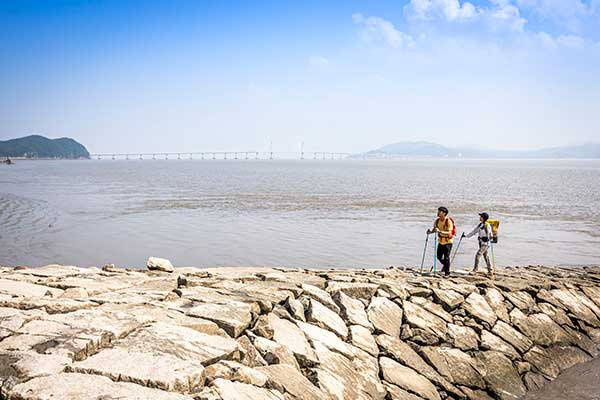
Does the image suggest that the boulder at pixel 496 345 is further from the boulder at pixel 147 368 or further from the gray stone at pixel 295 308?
the boulder at pixel 147 368

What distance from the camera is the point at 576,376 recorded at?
9.45 metres

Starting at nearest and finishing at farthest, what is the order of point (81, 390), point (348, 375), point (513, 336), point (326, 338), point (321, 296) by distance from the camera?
point (81, 390)
point (348, 375)
point (326, 338)
point (321, 296)
point (513, 336)

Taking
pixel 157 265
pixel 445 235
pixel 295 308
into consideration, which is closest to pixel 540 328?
pixel 445 235

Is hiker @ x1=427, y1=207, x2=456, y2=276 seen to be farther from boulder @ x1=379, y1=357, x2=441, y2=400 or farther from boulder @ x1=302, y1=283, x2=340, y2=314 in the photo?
boulder @ x1=379, y1=357, x2=441, y2=400

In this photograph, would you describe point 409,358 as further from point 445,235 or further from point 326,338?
point 445,235

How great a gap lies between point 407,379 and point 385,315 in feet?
5.21

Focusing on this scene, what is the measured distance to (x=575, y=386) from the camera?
29.6 feet

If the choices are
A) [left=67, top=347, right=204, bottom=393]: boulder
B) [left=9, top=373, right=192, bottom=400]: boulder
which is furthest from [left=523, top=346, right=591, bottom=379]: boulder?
[left=9, top=373, right=192, bottom=400]: boulder

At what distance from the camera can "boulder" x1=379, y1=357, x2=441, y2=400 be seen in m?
7.86

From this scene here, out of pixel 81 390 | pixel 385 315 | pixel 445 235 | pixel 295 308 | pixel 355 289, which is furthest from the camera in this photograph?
pixel 445 235

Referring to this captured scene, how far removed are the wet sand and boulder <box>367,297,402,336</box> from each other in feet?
8.74

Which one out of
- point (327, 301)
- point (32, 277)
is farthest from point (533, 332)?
point (32, 277)

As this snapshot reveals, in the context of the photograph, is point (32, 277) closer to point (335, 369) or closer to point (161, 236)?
point (335, 369)

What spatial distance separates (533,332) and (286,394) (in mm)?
7118
